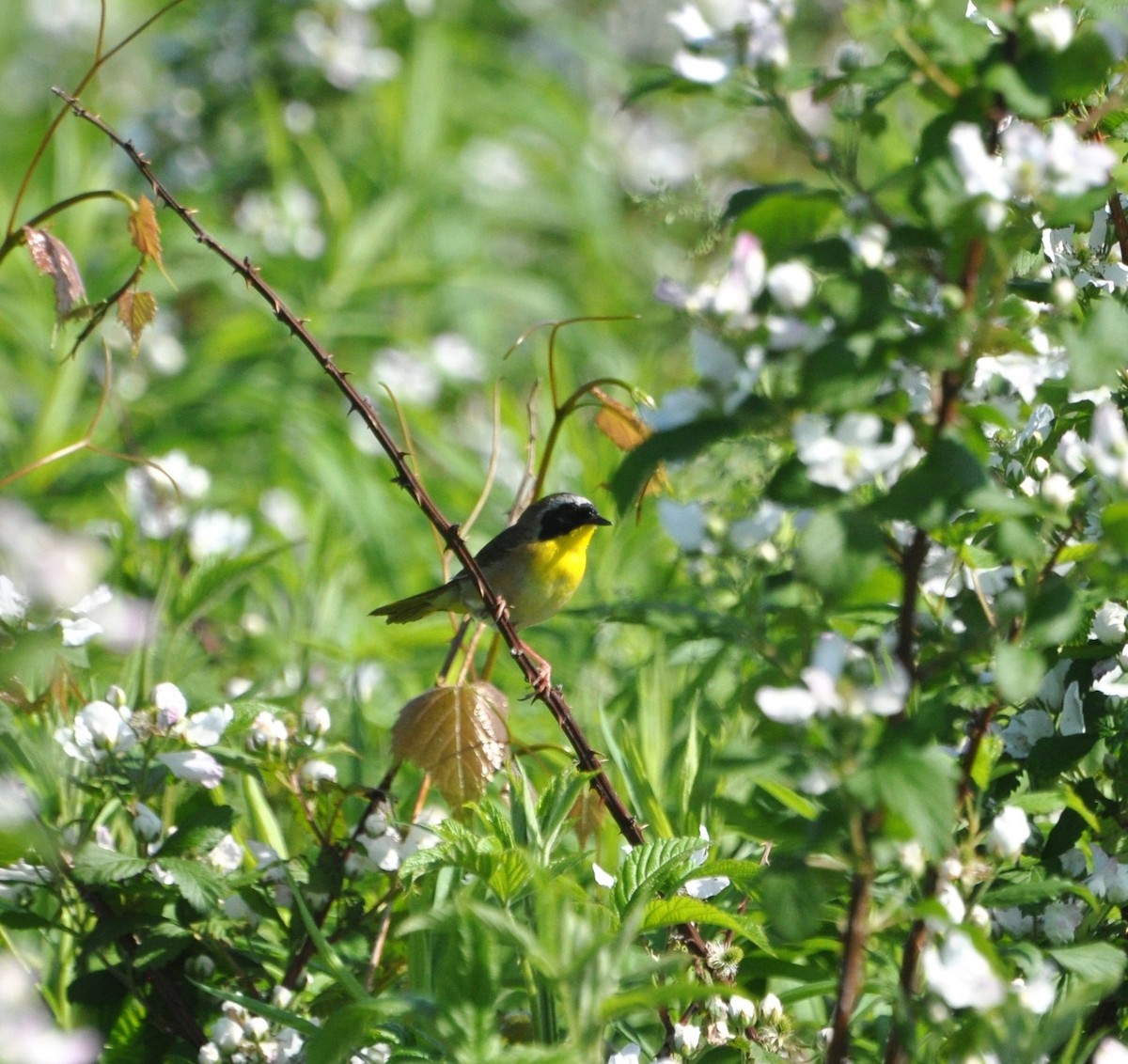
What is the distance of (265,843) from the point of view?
227cm

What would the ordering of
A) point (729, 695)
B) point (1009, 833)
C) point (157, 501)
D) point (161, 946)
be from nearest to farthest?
1. point (1009, 833)
2. point (161, 946)
3. point (729, 695)
4. point (157, 501)

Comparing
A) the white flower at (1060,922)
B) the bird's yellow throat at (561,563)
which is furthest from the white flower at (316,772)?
the bird's yellow throat at (561,563)

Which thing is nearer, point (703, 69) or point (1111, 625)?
point (703, 69)

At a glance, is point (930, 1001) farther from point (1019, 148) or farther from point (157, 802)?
point (157, 802)

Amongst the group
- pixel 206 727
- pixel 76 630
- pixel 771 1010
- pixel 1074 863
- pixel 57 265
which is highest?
pixel 57 265

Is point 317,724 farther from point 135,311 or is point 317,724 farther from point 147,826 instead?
point 135,311

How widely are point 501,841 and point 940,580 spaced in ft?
1.92

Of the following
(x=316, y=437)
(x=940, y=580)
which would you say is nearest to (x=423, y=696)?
(x=940, y=580)

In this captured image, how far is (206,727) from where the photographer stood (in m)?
1.98

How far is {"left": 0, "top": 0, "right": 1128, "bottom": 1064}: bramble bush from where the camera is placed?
1.32 metres

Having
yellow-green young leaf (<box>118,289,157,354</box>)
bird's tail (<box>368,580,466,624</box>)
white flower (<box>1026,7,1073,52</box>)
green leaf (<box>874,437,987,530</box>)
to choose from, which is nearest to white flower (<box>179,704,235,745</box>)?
yellow-green young leaf (<box>118,289,157,354</box>)

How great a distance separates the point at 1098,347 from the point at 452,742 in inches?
37.8

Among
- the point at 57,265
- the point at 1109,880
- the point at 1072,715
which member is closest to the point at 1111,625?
the point at 1072,715

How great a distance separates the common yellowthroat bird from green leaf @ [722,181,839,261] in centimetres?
197
